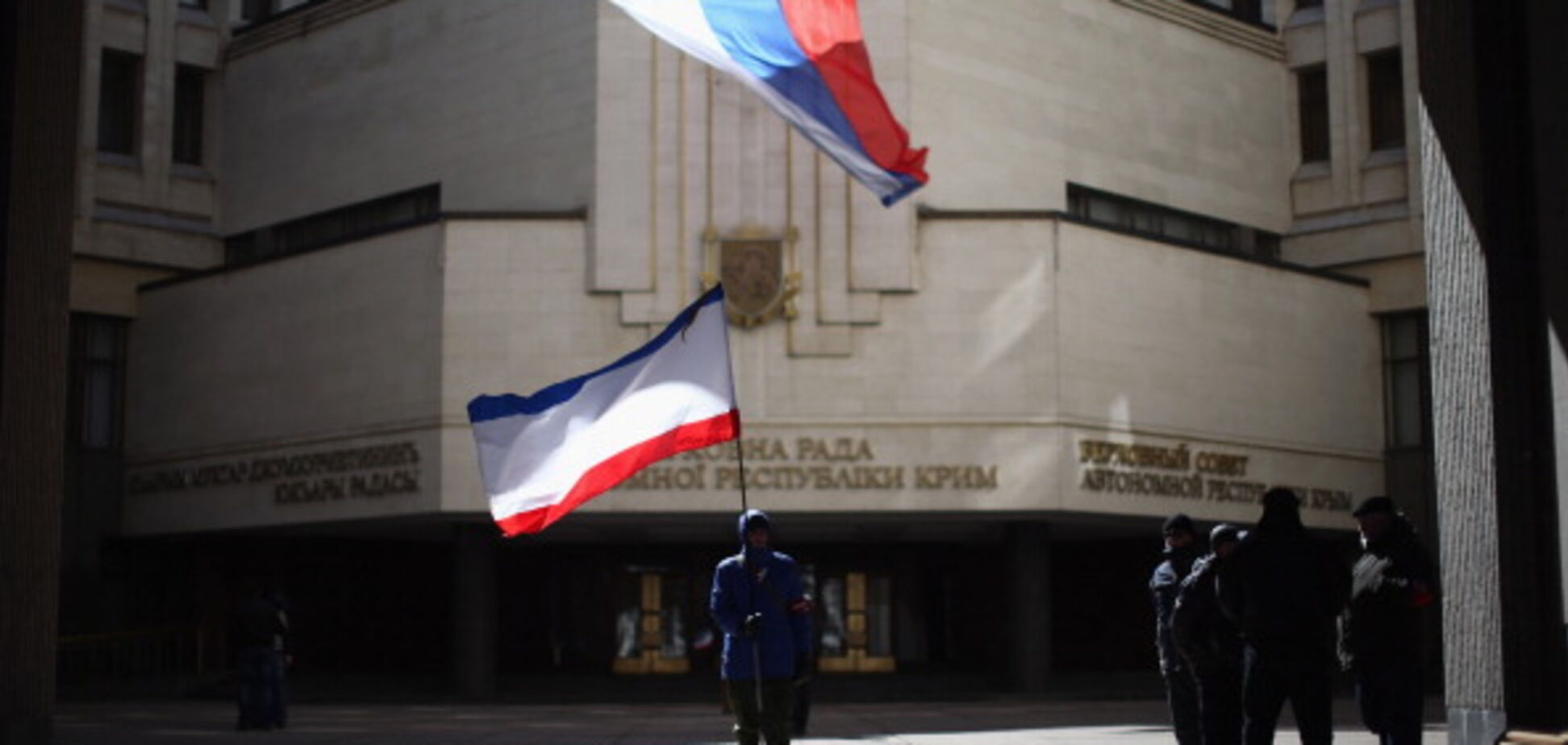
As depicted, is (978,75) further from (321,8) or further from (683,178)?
(321,8)

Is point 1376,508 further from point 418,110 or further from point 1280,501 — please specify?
point 418,110

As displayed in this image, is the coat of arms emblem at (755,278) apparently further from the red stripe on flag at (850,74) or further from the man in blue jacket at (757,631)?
the man in blue jacket at (757,631)

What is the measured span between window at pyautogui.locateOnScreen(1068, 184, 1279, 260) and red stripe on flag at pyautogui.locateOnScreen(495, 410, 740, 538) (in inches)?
1057

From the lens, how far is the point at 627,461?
47.1 ft

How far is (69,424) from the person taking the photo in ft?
142

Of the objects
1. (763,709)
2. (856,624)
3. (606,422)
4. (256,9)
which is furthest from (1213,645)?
(256,9)

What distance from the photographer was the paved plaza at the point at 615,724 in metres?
22.9

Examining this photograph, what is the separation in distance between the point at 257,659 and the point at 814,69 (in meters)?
13.7

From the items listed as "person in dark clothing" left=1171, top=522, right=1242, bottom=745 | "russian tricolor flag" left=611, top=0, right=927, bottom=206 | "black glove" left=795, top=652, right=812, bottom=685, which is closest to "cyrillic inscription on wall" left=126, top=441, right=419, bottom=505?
"russian tricolor flag" left=611, top=0, right=927, bottom=206

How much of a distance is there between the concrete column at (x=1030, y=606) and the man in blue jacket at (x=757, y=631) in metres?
23.8

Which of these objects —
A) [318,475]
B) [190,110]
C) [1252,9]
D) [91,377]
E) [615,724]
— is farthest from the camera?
[190,110]

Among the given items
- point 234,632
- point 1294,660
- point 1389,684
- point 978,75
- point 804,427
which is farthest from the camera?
point 978,75

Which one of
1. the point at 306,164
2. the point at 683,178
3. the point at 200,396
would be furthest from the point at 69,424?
the point at 683,178

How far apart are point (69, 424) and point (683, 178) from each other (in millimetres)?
14742
